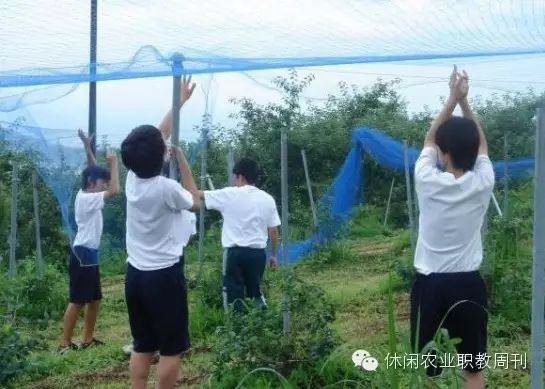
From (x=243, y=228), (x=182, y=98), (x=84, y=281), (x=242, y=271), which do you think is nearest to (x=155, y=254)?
(x=182, y=98)

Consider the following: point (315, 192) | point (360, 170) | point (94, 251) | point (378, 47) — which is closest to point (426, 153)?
point (378, 47)

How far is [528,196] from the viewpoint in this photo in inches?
341

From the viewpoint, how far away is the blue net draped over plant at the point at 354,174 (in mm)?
9297

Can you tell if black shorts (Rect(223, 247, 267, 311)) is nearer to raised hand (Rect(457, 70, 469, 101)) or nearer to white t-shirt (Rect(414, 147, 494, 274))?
white t-shirt (Rect(414, 147, 494, 274))

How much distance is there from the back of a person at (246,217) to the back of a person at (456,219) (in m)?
2.36

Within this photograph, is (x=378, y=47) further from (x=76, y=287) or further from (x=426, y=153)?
(x=76, y=287)

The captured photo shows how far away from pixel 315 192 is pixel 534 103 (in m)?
5.54

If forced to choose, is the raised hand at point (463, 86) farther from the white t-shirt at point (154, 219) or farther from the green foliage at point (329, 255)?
the green foliage at point (329, 255)

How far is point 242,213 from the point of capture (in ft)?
17.2

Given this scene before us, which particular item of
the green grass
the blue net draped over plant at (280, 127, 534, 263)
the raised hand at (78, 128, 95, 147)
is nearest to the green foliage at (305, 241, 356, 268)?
the blue net draped over plant at (280, 127, 534, 263)

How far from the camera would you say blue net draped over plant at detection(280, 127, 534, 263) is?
9.30 meters

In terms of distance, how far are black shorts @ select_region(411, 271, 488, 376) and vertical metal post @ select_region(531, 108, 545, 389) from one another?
1.26ft

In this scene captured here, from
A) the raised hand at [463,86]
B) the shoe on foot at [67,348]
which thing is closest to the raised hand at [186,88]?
the raised hand at [463,86]

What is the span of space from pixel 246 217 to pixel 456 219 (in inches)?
96.2
